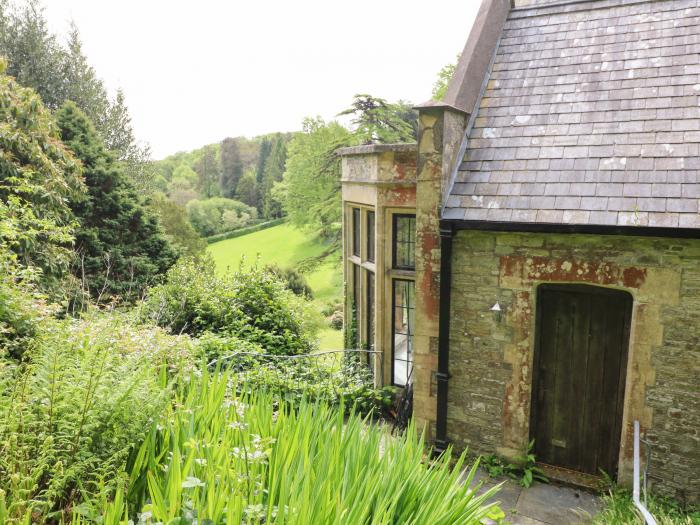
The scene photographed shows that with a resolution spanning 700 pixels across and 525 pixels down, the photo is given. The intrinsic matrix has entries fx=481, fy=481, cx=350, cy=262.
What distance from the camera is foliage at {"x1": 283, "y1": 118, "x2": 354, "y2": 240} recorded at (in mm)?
26391

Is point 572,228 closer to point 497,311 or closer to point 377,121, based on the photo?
point 497,311

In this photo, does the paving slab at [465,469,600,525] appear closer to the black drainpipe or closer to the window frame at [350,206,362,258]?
the black drainpipe

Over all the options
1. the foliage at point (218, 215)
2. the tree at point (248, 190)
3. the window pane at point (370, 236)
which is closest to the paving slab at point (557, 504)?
the window pane at point (370, 236)

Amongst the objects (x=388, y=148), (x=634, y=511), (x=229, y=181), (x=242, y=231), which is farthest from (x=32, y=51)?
(x=229, y=181)

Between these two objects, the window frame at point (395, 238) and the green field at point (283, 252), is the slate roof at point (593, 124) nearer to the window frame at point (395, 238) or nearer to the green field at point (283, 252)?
the window frame at point (395, 238)

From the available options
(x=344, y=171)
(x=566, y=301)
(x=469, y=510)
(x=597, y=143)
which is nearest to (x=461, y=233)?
(x=566, y=301)

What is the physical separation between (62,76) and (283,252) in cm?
2435

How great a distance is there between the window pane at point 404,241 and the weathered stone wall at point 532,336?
165cm

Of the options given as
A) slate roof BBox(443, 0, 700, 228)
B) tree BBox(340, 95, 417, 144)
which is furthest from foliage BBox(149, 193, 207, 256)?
slate roof BBox(443, 0, 700, 228)

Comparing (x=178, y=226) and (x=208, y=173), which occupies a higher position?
(x=208, y=173)

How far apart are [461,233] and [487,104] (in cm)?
234

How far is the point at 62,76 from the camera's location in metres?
22.6

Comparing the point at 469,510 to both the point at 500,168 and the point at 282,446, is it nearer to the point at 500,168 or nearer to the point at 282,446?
the point at 282,446

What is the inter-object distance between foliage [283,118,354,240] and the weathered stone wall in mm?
19369
